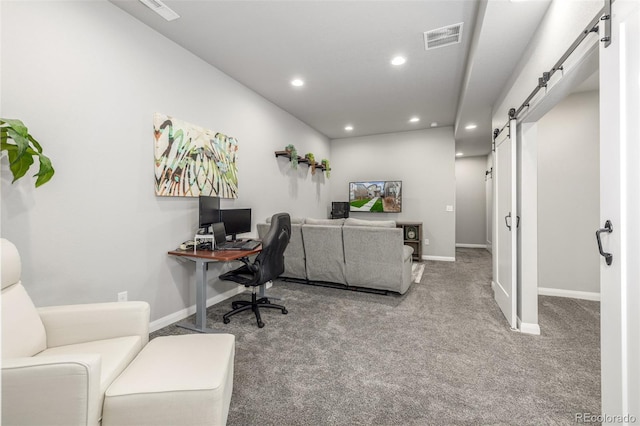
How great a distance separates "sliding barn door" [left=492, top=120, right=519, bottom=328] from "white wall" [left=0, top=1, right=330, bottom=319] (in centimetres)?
320

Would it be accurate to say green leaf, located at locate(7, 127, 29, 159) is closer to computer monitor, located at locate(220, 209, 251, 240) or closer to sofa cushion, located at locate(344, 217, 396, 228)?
computer monitor, located at locate(220, 209, 251, 240)

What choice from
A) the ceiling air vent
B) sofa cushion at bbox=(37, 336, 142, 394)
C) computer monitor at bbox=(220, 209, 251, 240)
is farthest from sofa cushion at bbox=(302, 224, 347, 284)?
sofa cushion at bbox=(37, 336, 142, 394)

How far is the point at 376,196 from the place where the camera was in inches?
254

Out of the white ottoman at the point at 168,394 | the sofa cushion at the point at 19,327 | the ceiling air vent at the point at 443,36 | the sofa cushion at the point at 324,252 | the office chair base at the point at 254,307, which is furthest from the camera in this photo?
the sofa cushion at the point at 324,252

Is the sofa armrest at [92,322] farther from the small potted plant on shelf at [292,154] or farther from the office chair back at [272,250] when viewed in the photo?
the small potted plant on shelf at [292,154]

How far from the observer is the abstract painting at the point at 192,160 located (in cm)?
270

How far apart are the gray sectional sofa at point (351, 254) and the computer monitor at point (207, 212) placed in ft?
3.11

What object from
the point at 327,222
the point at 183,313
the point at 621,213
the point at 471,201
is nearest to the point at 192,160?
the point at 183,313

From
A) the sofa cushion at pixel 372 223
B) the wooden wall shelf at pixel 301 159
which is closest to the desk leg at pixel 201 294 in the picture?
the sofa cushion at pixel 372 223

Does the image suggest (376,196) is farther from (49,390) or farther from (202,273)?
(49,390)

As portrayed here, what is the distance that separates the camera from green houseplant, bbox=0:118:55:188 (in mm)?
1474

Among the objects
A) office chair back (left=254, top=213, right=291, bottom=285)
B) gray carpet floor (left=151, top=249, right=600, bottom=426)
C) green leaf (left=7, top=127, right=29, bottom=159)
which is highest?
green leaf (left=7, top=127, right=29, bottom=159)

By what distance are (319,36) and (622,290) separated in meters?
2.90

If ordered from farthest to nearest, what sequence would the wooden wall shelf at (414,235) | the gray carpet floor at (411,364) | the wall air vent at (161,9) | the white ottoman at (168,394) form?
1. the wooden wall shelf at (414,235)
2. the wall air vent at (161,9)
3. the gray carpet floor at (411,364)
4. the white ottoman at (168,394)
